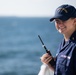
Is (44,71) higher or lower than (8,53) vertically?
lower

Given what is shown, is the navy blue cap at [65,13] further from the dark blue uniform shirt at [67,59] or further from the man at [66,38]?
the dark blue uniform shirt at [67,59]

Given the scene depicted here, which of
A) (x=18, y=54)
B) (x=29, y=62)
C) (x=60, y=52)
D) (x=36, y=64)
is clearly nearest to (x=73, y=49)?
Result: (x=60, y=52)

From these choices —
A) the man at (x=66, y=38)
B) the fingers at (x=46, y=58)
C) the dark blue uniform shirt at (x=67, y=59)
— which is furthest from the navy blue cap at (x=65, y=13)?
the fingers at (x=46, y=58)

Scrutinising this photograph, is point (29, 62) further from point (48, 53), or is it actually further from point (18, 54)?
point (48, 53)

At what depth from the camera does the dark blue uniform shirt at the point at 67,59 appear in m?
3.48

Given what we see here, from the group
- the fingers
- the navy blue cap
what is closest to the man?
the navy blue cap

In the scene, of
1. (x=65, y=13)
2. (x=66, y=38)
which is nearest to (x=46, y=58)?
(x=66, y=38)

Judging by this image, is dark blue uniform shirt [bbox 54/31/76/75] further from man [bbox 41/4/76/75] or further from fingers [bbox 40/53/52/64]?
fingers [bbox 40/53/52/64]

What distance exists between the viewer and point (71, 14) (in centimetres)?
358

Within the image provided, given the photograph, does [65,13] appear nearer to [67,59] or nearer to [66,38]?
[66,38]

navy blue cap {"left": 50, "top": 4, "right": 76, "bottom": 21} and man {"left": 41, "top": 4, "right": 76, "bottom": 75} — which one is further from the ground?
navy blue cap {"left": 50, "top": 4, "right": 76, "bottom": 21}

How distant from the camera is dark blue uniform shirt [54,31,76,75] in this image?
11.4 feet

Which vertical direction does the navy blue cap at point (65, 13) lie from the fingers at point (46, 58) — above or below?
above

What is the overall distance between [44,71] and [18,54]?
4049 centimetres
